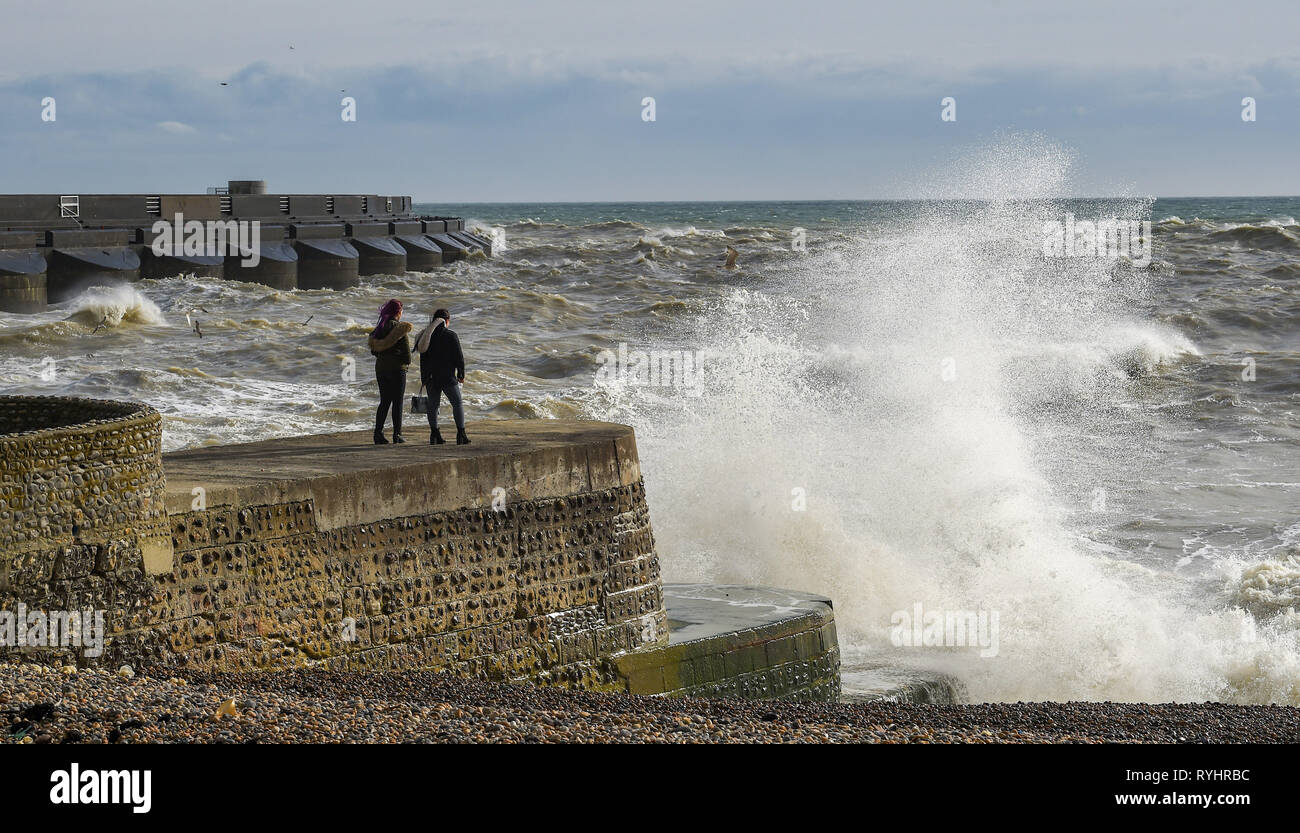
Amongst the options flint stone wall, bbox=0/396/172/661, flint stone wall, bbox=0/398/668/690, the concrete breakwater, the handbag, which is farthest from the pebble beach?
the concrete breakwater

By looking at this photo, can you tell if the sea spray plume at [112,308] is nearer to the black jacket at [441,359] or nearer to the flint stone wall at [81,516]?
the black jacket at [441,359]

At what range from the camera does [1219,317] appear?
109 ft

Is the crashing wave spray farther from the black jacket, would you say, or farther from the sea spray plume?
the sea spray plume

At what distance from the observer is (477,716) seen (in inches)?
281

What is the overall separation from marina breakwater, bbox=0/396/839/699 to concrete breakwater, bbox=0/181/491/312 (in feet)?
78.0

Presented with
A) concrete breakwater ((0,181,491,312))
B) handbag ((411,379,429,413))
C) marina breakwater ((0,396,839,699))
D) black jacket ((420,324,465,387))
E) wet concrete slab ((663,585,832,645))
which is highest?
concrete breakwater ((0,181,491,312))

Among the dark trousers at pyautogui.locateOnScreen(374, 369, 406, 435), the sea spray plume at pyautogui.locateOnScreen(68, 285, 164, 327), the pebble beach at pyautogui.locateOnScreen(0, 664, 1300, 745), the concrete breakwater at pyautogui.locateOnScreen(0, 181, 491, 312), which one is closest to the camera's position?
the pebble beach at pyautogui.locateOnScreen(0, 664, 1300, 745)

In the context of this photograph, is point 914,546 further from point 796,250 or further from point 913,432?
point 796,250

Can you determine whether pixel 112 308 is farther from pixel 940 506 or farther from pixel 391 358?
pixel 391 358

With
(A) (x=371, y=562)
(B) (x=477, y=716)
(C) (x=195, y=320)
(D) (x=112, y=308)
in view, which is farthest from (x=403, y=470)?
(D) (x=112, y=308)

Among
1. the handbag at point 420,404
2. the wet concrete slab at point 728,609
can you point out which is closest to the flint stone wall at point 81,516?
the handbag at point 420,404

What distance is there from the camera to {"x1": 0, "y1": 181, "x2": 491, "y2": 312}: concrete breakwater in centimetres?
3172

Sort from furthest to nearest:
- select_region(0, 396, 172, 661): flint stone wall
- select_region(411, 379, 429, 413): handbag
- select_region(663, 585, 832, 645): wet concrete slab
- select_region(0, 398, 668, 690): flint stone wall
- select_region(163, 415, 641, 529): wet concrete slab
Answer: select_region(663, 585, 832, 645): wet concrete slab < select_region(411, 379, 429, 413): handbag < select_region(163, 415, 641, 529): wet concrete slab < select_region(0, 398, 668, 690): flint stone wall < select_region(0, 396, 172, 661): flint stone wall

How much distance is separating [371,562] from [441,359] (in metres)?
1.79
